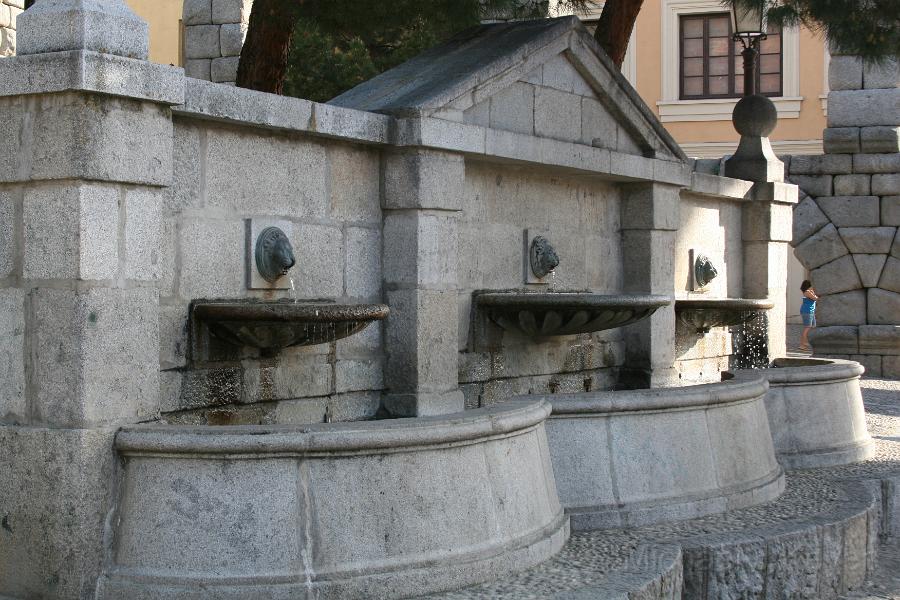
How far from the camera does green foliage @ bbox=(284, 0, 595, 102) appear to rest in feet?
29.8

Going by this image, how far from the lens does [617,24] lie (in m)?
10.7

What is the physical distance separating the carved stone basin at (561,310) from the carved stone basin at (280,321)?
1485mm

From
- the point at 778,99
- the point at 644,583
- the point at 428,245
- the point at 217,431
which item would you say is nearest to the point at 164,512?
the point at 217,431

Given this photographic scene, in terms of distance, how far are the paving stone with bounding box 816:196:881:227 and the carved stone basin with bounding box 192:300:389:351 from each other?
11.3 metres

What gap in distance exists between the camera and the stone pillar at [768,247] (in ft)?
34.4

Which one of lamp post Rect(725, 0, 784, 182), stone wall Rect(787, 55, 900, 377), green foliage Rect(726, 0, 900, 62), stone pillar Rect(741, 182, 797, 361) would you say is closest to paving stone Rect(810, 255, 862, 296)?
stone wall Rect(787, 55, 900, 377)

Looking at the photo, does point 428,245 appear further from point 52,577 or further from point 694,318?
point 694,318

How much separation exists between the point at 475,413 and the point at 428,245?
1438 millimetres

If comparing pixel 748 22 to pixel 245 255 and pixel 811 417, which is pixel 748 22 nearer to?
pixel 811 417

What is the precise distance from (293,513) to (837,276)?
1264 centimetres

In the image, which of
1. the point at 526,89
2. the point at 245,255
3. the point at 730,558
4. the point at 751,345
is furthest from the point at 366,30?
the point at 730,558

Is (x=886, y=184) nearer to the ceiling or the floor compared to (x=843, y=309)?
nearer to the ceiling

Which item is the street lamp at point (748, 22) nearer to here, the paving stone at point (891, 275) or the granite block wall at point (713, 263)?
the granite block wall at point (713, 263)

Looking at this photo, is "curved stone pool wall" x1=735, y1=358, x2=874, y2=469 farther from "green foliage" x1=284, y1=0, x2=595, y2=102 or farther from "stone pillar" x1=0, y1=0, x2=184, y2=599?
"stone pillar" x1=0, y1=0, x2=184, y2=599
